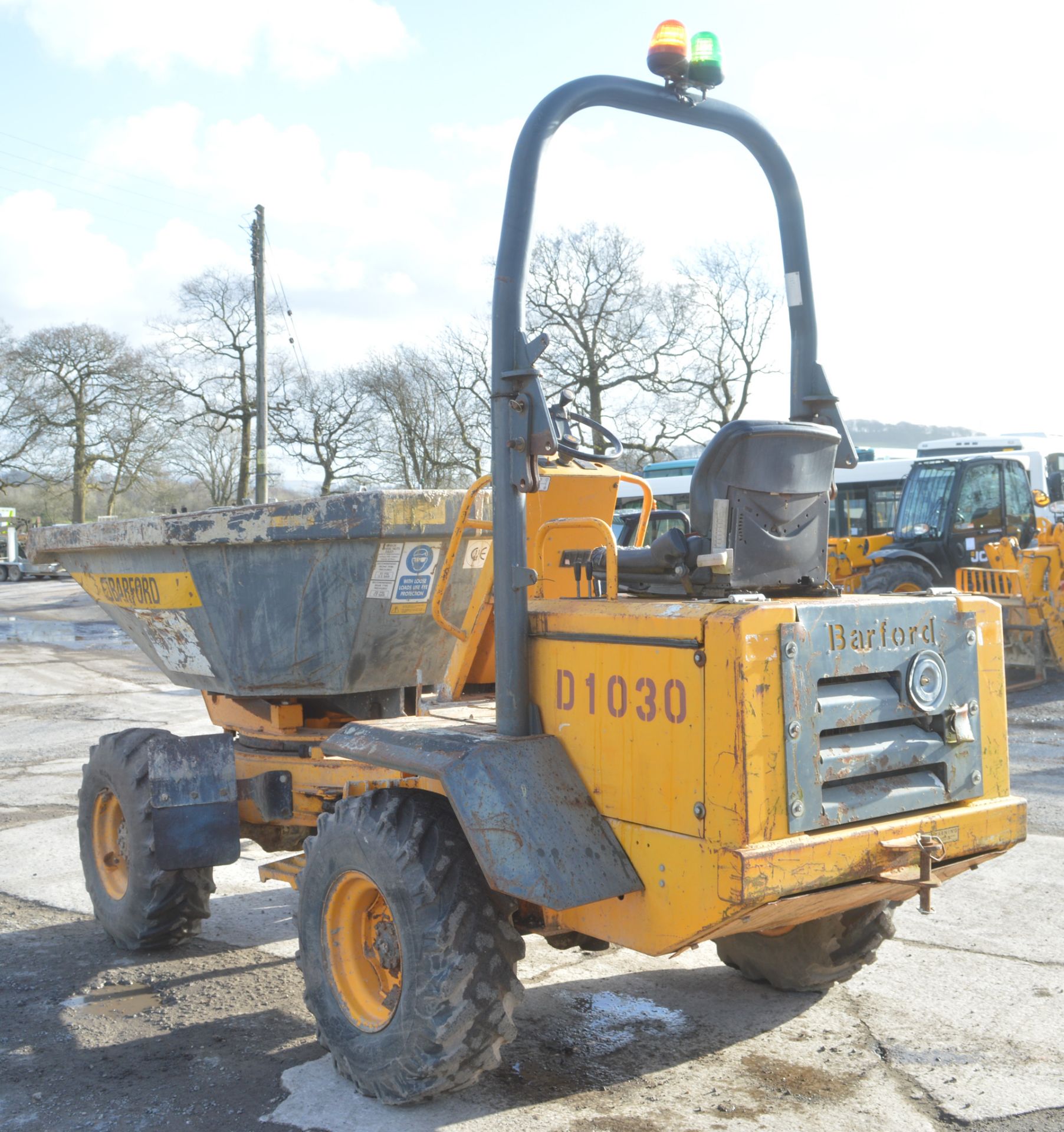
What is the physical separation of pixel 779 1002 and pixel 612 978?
0.66 m

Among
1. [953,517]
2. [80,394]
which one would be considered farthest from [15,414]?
[953,517]

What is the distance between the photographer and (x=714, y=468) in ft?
10.5

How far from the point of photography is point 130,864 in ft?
15.2

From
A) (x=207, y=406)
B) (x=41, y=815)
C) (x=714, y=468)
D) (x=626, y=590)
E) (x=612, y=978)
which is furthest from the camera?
(x=207, y=406)

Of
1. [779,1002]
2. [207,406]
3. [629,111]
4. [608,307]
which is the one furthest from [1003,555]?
[207,406]

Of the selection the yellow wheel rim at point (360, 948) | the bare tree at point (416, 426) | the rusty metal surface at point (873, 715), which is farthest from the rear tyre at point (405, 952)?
the bare tree at point (416, 426)

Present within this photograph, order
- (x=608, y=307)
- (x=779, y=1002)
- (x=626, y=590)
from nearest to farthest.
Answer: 1. (x=626, y=590)
2. (x=779, y=1002)
3. (x=608, y=307)

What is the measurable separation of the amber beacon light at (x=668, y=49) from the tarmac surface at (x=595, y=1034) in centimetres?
311

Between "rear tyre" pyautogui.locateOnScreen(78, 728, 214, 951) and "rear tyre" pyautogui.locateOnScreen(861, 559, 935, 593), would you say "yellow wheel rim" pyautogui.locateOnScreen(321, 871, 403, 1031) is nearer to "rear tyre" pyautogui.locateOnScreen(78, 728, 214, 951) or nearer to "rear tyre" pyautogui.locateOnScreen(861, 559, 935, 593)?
"rear tyre" pyautogui.locateOnScreen(78, 728, 214, 951)

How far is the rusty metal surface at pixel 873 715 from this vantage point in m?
2.88

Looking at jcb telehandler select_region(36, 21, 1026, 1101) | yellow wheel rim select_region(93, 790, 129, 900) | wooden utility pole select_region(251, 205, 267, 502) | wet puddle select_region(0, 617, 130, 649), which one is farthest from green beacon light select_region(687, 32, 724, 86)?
wooden utility pole select_region(251, 205, 267, 502)

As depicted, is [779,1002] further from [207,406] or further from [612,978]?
[207,406]

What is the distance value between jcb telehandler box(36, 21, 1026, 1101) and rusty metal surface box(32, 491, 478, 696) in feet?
0.68

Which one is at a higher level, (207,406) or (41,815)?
(207,406)
